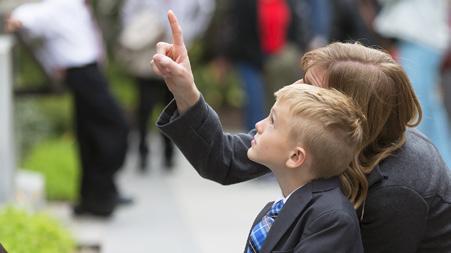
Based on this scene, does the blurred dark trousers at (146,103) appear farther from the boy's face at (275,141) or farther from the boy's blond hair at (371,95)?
the boy's face at (275,141)

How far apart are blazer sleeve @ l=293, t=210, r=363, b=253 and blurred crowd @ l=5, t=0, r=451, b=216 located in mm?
3404

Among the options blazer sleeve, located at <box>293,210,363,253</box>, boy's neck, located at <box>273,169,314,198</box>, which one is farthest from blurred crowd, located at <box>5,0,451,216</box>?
blazer sleeve, located at <box>293,210,363,253</box>

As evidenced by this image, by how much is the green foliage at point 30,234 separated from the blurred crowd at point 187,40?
4.24 ft

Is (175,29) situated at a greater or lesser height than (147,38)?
greater

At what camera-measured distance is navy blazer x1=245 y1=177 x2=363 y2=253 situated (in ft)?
7.87

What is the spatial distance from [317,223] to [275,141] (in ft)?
0.78

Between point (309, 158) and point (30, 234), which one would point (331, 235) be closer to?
point (309, 158)

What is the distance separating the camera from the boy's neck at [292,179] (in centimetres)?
253

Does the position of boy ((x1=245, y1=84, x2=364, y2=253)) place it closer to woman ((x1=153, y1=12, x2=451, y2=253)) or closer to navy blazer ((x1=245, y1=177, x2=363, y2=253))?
navy blazer ((x1=245, y1=177, x2=363, y2=253))

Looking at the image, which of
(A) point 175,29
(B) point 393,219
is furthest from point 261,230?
(A) point 175,29

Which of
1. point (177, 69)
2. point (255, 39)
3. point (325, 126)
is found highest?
point (177, 69)

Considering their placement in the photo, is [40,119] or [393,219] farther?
[40,119]

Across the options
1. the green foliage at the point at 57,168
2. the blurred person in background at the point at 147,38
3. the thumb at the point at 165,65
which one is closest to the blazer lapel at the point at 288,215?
the thumb at the point at 165,65

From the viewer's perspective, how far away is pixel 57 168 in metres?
6.84
